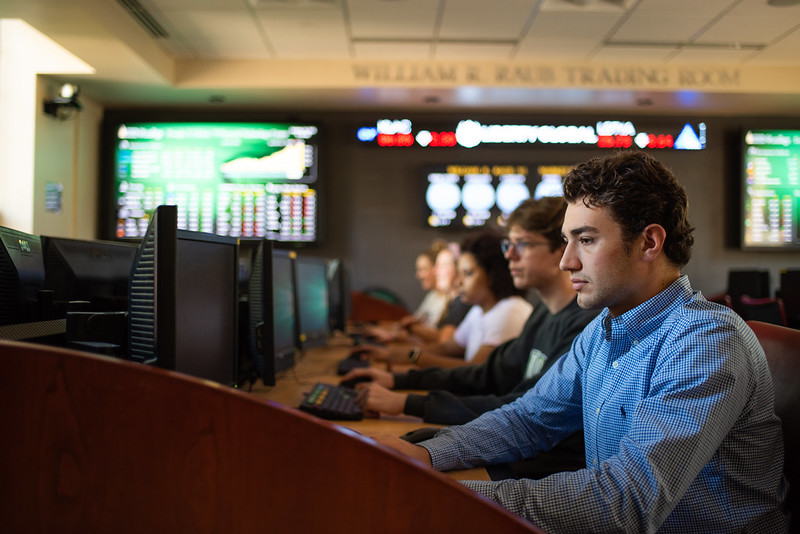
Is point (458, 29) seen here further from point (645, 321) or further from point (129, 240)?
point (645, 321)

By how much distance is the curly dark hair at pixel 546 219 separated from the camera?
204 cm

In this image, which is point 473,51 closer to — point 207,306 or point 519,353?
point 519,353

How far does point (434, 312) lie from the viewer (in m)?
5.12

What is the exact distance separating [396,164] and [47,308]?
4402 millimetres

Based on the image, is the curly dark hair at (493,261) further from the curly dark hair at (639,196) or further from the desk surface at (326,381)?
the curly dark hair at (639,196)

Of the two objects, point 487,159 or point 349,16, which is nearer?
point 349,16

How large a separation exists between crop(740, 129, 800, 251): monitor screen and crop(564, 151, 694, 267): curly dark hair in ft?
16.6

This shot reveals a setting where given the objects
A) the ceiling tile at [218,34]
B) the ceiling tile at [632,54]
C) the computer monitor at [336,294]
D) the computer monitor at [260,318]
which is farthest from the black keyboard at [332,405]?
the ceiling tile at [632,54]

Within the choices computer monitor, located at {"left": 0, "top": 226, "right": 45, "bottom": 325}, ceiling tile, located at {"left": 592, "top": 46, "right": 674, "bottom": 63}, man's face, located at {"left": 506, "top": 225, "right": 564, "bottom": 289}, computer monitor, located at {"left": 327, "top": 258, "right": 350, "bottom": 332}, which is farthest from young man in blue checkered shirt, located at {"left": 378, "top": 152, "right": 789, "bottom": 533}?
ceiling tile, located at {"left": 592, "top": 46, "right": 674, "bottom": 63}

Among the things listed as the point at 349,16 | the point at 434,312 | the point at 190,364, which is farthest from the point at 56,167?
the point at 190,364

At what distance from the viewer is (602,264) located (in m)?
1.05

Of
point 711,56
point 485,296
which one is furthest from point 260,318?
point 711,56

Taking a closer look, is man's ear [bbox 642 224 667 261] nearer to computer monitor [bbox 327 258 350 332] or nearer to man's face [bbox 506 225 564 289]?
man's face [bbox 506 225 564 289]

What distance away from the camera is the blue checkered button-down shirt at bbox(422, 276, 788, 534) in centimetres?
79
